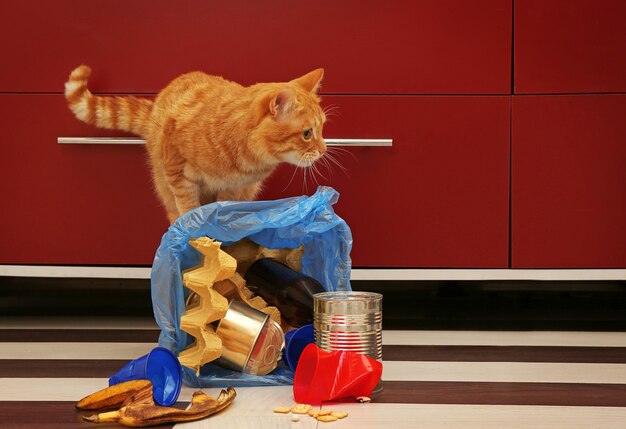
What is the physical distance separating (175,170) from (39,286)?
1075 millimetres

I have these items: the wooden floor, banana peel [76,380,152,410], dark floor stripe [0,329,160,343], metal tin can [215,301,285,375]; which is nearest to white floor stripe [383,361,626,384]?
the wooden floor

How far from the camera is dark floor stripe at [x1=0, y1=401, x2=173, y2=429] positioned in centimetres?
142

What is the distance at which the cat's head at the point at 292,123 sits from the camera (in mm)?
1898

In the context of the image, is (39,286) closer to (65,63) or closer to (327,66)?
(65,63)

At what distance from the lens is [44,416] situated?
147 centimetres

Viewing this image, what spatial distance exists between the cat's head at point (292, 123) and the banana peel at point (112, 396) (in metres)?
0.68

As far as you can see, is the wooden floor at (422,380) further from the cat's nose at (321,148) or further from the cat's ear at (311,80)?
the cat's ear at (311,80)

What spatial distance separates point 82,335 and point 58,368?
0.36 meters

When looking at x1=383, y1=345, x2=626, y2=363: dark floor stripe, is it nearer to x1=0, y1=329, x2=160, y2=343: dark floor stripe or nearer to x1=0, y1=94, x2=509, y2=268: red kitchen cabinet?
x1=0, y1=94, x2=509, y2=268: red kitchen cabinet

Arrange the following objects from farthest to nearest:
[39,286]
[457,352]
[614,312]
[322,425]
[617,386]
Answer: [39,286]
[614,312]
[457,352]
[617,386]
[322,425]

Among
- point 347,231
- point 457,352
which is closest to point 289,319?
point 347,231

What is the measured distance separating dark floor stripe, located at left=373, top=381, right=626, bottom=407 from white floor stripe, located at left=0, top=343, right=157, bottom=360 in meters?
0.63

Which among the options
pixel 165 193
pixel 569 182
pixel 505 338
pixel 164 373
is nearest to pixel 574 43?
pixel 569 182

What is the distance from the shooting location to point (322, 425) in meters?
1.42
